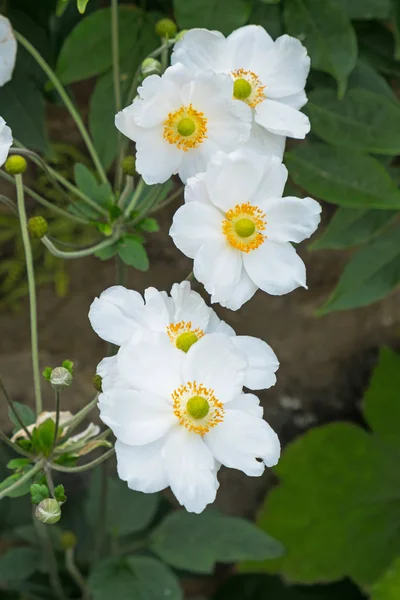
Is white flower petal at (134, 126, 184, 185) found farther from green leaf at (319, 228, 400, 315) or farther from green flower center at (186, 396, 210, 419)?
green leaf at (319, 228, 400, 315)

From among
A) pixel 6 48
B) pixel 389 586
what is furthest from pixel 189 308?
pixel 389 586

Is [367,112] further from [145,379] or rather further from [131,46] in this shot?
[145,379]

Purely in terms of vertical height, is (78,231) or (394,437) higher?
(78,231)

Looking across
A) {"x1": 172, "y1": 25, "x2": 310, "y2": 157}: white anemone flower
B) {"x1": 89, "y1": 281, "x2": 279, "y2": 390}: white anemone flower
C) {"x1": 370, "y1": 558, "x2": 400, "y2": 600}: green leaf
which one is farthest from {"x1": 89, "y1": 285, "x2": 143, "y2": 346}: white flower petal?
{"x1": 370, "y1": 558, "x2": 400, "y2": 600}: green leaf

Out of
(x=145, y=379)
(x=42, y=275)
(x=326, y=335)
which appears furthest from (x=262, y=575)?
(x=145, y=379)

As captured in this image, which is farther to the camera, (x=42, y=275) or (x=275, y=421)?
(x=275, y=421)

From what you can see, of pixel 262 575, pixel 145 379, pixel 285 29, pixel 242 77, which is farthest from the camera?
pixel 262 575
